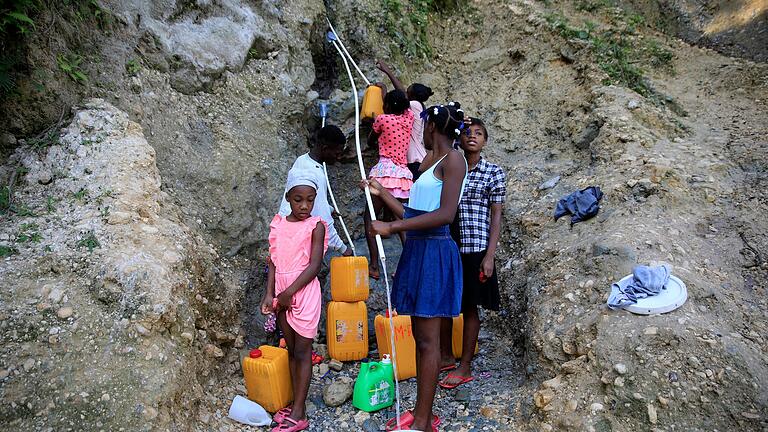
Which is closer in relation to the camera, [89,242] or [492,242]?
[89,242]

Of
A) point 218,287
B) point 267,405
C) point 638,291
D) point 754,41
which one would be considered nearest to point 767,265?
point 638,291

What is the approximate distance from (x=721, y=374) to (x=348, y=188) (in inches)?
168

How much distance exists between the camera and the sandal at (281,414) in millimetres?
3664

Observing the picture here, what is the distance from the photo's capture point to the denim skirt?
3.17 metres

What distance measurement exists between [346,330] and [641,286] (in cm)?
229

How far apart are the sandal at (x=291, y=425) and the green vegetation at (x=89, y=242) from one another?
1.74m

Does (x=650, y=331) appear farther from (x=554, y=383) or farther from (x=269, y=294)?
(x=269, y=294)

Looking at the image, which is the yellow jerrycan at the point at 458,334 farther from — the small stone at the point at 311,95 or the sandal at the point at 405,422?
the small stone at the point at 311,95

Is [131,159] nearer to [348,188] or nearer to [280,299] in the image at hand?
[280,299]

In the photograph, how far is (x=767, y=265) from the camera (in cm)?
376

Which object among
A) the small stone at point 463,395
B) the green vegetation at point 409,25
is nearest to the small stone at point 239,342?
the small stone at point 463,395

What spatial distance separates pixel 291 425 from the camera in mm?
3590

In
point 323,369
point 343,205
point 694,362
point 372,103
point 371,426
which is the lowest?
point 371,426

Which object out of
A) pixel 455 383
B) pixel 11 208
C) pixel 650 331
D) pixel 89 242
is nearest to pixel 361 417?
pixel 455 383
